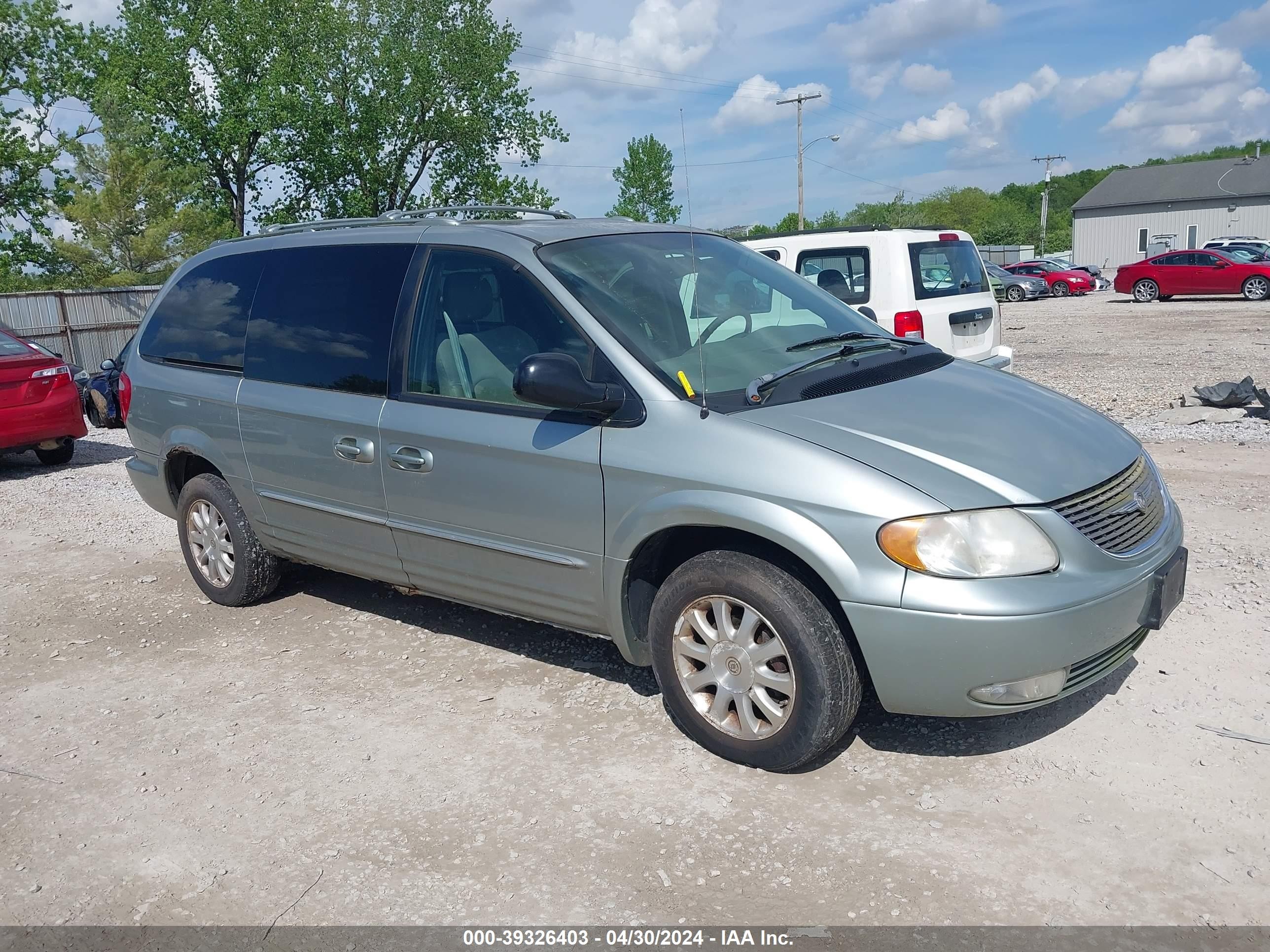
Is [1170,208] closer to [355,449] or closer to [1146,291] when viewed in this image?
[1146,291]

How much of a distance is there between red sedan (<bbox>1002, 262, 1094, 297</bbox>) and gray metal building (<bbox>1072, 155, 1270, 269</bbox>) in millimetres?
26683

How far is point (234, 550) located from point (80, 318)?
57.6ft

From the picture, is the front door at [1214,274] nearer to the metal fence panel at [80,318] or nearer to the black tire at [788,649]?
the metal fence panel at [80,318]

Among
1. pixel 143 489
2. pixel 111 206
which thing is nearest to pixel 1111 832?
pixel 143 489

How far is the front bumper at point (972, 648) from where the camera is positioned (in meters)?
3.22

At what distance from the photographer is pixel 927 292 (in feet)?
30.7

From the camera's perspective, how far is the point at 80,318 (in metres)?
20.5

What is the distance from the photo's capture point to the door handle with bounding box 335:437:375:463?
4.59 m

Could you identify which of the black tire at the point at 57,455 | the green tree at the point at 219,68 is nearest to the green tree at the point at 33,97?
the green tree at the point at 219,68

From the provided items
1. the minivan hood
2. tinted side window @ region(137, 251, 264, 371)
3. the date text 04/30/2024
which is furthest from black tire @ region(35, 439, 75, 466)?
the date text 04/30/2024

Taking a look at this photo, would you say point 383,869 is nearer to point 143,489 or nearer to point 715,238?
point 715,238

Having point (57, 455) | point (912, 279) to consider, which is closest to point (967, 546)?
point (912, 279)

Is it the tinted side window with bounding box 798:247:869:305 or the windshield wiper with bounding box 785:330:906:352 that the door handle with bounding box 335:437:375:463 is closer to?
the windshield wiper with bounding box 785:330:906:352

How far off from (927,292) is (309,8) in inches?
1505
